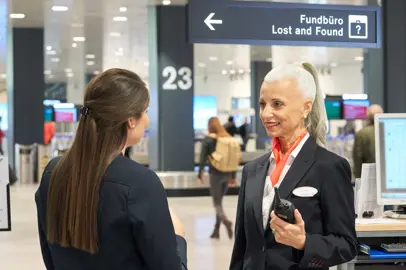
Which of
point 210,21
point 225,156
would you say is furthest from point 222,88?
point 210,21

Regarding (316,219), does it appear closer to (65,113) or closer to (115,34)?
(115,34)

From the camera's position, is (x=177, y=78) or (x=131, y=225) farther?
(x=177, y=78)

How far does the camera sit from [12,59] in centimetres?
1859

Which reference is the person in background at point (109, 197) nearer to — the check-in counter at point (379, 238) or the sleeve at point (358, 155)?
the check-in counter at point (379, 238)

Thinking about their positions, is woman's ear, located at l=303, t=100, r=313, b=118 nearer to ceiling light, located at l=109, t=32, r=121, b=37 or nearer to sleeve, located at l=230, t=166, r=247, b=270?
sleeve, located at l=230, t=166, r=247, b=270

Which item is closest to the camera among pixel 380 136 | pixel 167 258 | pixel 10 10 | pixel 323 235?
pixel 167 258

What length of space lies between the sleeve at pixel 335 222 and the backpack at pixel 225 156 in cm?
738

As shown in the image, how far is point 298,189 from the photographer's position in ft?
7.28

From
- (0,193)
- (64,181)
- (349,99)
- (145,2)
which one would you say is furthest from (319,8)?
(349,99)

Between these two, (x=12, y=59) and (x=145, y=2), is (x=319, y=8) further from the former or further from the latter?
(x=12, y=59)

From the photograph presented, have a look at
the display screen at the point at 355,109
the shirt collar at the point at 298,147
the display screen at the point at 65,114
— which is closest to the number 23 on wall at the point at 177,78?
the display screen at the point at 355,109

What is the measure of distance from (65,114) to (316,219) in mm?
21325

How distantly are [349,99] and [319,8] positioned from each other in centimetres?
966

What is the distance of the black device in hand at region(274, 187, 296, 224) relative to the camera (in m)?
2.02
